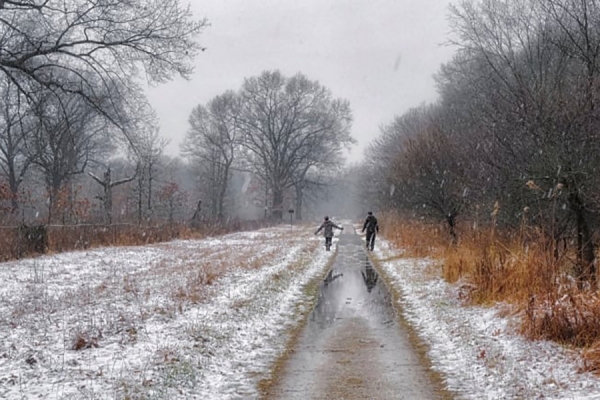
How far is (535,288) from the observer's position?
8102mm

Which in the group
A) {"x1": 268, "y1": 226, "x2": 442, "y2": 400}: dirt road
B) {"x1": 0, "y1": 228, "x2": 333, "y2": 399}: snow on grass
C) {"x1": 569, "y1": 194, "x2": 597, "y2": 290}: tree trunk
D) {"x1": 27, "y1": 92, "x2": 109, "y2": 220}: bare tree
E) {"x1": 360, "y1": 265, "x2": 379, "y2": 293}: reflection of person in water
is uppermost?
{"x1": 27, "y1": 92, "x2": 109, "y2": 220}: bare tree

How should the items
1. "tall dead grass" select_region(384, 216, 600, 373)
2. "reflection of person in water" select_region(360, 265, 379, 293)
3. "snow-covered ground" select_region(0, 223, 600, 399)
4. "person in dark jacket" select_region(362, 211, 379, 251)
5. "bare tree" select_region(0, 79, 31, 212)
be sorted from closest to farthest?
"snow-covered ground" select_region(0, 223, 600, 399), "tall dead grass" select_region(384, 216, 600, 373), "reflection of person in water" select_region(360, 265, 379, 293), "bare tree" select_region(0, 79, 31, 212), "person in dark jacket" select_region(362, 211, 379, 251)

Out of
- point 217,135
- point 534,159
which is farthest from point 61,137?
point 217,135

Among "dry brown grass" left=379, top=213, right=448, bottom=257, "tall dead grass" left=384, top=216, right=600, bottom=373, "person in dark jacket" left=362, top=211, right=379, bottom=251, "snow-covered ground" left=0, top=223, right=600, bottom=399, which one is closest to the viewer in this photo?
"snow-covered ground" left=0, top=223, right=600, bottom=399

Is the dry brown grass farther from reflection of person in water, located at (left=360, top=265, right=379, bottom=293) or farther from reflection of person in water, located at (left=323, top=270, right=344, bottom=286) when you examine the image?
reflection of person in water, located at (left=323, top=270, right=344, bottom=286)

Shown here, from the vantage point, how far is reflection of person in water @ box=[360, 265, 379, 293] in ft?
46.4

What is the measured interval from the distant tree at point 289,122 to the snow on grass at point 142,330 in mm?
44305

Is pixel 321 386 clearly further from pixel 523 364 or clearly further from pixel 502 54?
pixel 502 54

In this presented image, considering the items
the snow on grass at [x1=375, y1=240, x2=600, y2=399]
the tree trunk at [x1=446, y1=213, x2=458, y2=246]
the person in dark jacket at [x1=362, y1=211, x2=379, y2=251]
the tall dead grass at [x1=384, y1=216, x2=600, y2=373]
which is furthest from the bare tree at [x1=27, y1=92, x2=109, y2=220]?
the tree trunk at [x1=446, y1=213, x2=458, y2=246]

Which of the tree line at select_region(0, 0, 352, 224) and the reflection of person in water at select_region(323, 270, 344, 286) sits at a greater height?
the tree line at select_region(0, 0, 352, 224)

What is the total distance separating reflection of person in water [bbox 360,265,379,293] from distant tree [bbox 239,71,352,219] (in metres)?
41.2

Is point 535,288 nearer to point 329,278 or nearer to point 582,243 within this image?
point 582,243

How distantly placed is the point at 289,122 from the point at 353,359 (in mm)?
53139

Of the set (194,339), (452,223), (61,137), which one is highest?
(61,137)
